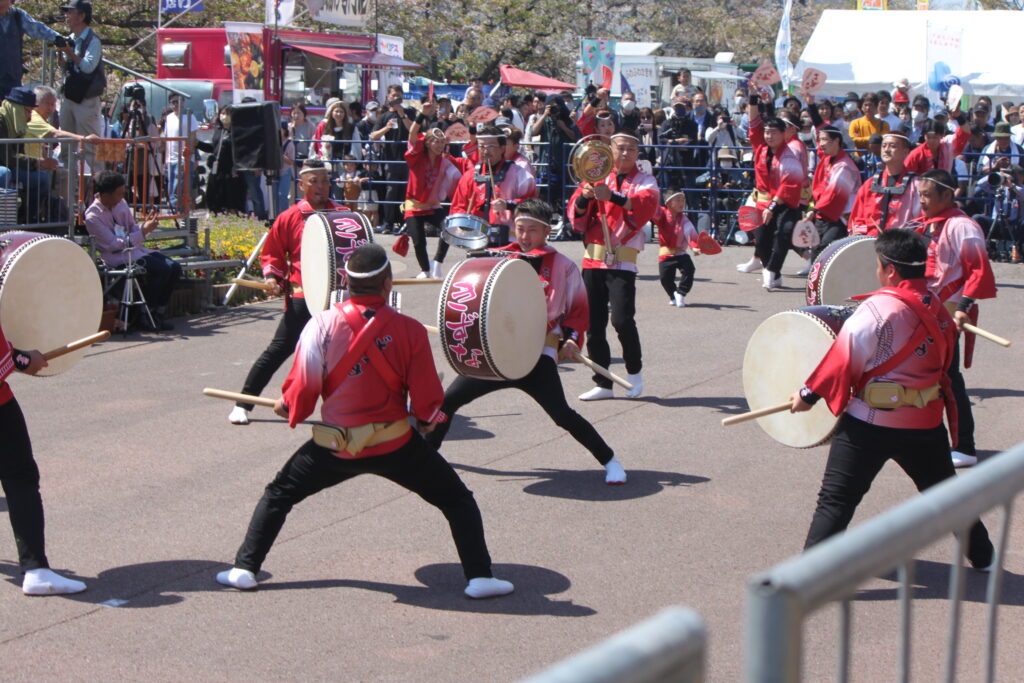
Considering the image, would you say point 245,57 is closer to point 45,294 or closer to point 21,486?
point 45,294

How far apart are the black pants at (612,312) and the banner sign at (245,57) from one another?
14.4 meters

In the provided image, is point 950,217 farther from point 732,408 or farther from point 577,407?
point 577,407

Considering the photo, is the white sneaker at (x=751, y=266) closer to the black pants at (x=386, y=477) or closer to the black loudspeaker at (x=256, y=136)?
the black loudspeaker at (x=256, y=136)

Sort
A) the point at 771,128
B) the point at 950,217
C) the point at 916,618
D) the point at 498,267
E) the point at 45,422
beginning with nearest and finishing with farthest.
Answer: the point at 916,618
the point at 498,267
the point at 950,217
the point at 45,422
the point at 771,128

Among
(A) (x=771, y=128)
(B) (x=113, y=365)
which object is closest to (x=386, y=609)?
(B) (x=113, y=365)

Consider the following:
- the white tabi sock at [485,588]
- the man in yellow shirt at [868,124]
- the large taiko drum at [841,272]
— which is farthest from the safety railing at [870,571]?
the man in yellow shirt at [868,124]

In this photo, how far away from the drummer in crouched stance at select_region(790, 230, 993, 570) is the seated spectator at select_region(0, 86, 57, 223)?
316 inches

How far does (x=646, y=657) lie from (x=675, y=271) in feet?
35.9

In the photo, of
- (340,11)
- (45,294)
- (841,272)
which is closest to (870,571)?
(45,294)

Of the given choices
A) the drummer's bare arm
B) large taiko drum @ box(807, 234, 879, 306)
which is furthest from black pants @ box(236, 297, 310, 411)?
large taiko drum @ box(807, 234, 879, 306)

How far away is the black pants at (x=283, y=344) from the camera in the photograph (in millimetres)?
7996

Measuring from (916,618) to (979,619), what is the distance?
296mm

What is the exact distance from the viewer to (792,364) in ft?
18.3

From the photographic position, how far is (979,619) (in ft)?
16.2
